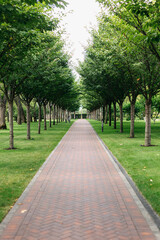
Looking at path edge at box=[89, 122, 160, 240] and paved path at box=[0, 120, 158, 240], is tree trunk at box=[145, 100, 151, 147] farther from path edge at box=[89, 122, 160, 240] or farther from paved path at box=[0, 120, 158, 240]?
paved path at box=[0, 120, 158, 240]

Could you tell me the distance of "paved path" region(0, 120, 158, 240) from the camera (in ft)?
15.6

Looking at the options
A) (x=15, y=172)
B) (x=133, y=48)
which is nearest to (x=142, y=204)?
(x=15, y=172)

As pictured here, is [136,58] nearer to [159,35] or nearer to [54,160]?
[54,160]

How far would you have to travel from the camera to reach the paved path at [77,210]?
476cm

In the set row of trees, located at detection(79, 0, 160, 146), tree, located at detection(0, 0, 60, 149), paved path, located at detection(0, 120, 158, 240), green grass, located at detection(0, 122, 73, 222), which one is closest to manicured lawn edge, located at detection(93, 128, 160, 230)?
paved path, located at detection(0, 120, 158, 240)

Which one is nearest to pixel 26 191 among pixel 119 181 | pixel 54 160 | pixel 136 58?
pixel 119 181

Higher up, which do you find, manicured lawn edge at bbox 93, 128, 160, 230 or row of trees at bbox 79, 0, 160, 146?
row of trees at bbox 79, 0, 160, 146

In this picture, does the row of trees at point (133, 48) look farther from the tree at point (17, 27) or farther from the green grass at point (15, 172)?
the green grass at point (15, 172)

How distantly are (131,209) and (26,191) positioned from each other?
275 cm

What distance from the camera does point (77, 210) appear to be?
5.87 m

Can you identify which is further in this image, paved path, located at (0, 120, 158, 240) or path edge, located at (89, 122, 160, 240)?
path edge, located at (89, 122, 160, 240)

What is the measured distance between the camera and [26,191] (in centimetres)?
718

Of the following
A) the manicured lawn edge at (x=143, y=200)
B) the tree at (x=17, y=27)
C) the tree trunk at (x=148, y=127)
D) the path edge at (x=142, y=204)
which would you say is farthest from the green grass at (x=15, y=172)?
the tree trunk at (x=148, y=127)

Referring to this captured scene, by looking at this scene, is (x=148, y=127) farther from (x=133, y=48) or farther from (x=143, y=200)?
(x=143, y=200)
